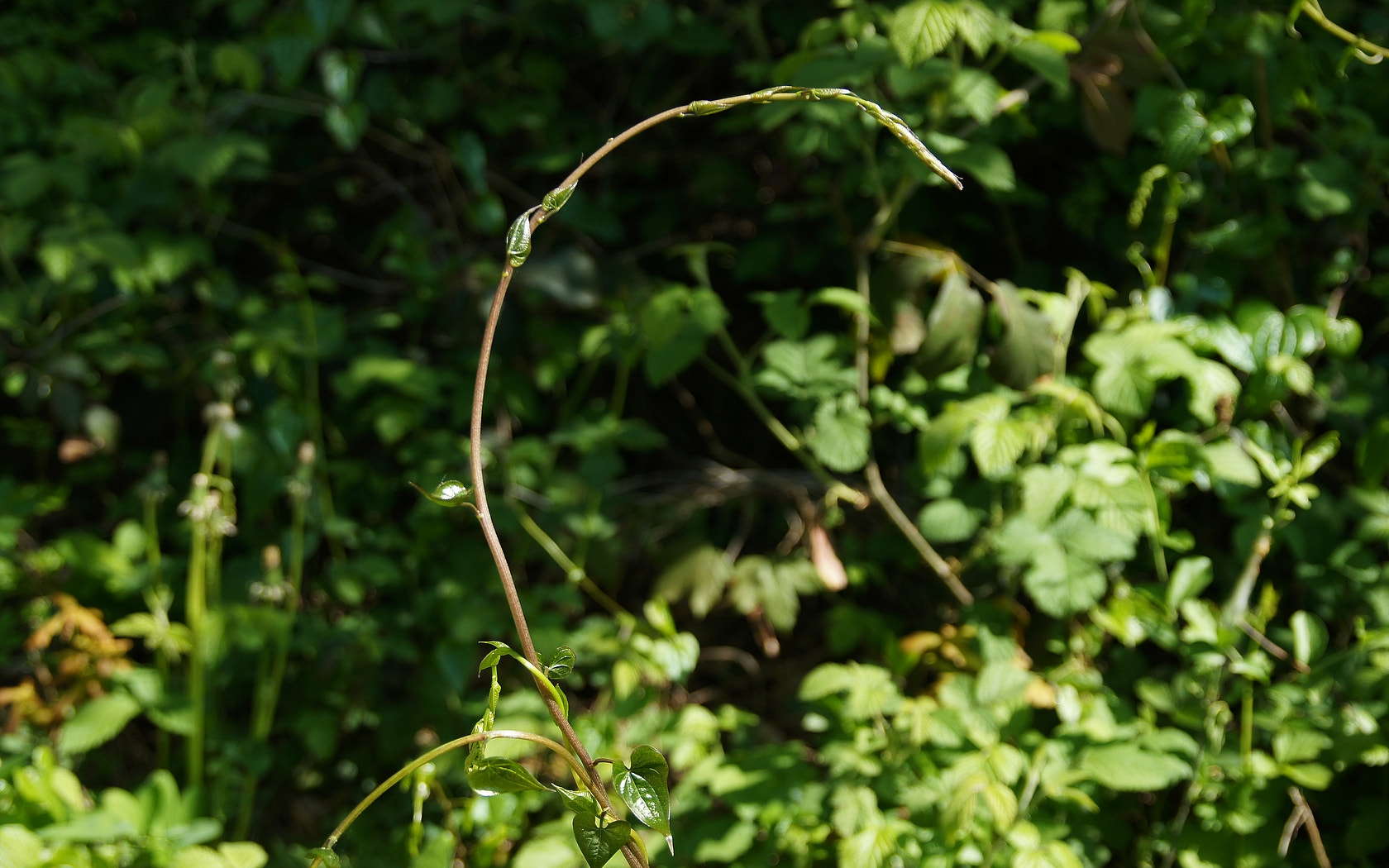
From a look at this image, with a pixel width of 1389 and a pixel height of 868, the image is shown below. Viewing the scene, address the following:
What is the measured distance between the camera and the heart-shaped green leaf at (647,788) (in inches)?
31.1

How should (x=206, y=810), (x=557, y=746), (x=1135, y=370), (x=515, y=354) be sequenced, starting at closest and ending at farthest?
(x=557, y=746), (x=1135, y=370), (x=206, y=810), (x=515, y=354)

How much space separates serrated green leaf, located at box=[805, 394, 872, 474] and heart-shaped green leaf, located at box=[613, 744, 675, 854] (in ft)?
2.59

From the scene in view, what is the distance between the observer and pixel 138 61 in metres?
2.21

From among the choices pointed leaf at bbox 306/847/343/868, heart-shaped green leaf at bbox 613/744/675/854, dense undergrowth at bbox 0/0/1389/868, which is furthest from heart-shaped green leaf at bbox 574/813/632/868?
dense undergrowth at bbox 0/0/1389/868

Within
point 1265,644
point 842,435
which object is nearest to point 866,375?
point 842,435

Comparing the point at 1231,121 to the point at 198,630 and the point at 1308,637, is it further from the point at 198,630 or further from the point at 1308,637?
the point at 198,630

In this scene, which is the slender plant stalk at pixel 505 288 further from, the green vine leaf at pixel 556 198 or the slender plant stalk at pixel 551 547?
the slender plant stalk at pixel 551 547

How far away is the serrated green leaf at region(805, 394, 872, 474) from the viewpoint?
1550 millimetres

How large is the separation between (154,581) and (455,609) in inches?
23.0

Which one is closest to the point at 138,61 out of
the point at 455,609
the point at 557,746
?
the point at 455,609

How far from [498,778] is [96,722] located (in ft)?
3.81

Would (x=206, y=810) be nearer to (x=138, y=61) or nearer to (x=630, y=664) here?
(x=630, y=664)

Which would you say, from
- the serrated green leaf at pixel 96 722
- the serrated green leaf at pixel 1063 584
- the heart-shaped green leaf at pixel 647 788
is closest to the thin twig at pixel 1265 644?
the serrated green leaf at pixel 1063 584

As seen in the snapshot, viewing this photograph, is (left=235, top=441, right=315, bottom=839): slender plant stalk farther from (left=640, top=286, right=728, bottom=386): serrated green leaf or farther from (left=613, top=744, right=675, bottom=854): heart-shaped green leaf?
(left=613, top=744, right=675, bottom=854): heart-shaped green leaf
